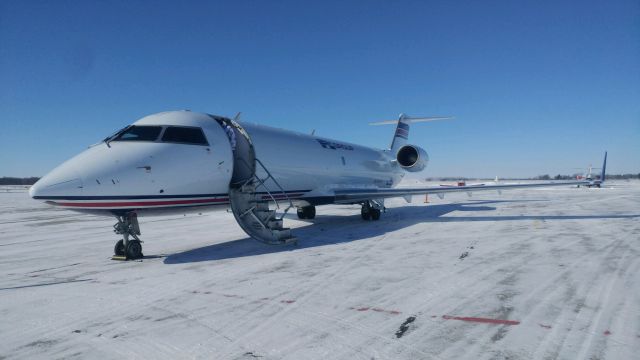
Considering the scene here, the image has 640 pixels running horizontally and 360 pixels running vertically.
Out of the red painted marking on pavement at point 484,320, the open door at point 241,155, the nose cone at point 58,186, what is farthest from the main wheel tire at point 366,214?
the red painted marking on pavement at point 484,320

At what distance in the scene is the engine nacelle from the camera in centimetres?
1898

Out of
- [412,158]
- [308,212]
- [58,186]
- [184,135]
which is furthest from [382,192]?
[58,186]

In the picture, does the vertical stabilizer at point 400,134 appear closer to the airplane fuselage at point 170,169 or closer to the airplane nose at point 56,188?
the airplane fuselage at point 170,169

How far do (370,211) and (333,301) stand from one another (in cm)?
1017

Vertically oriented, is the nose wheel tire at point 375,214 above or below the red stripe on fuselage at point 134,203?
below

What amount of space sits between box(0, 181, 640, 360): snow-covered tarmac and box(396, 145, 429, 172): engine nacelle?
1011 cm

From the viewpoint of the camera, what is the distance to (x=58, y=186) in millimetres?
6574

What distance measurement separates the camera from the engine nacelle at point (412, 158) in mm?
18984

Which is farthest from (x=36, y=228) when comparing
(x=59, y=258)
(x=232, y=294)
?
(x=232, y=294)

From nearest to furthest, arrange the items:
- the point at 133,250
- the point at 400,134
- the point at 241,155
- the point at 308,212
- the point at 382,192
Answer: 1. the point at 133,250
2. the point at 241,155
3. the point at 382,192
4. the point at 308,212
5. the point at 400,134

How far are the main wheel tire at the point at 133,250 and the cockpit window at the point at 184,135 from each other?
2.13m

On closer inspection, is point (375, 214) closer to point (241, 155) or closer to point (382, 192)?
point (382, 192)

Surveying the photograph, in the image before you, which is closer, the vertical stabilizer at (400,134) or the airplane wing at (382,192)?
the airplane wing at (382,192)

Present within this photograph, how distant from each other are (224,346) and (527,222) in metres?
11.9
